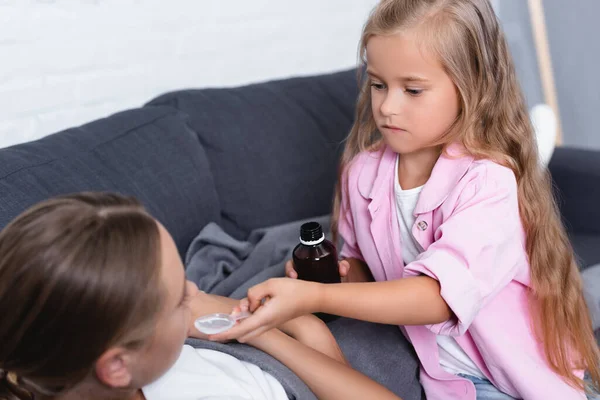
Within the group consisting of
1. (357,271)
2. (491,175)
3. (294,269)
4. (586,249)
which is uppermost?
(491,175)

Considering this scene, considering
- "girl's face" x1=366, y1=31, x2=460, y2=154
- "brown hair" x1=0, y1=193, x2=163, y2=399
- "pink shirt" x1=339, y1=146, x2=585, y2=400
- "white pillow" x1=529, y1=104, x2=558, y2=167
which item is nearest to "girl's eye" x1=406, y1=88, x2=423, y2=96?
"girl's face" x1=366, y1=31, x2=460, y2=154

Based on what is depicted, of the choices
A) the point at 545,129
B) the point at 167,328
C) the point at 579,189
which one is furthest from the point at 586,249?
the point at 167,328

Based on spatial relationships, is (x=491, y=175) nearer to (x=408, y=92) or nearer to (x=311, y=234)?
(x=408, y=92)

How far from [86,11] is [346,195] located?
763 millimetres

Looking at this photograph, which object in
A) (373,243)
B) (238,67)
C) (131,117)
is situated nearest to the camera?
(373,243)

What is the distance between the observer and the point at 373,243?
1296mm

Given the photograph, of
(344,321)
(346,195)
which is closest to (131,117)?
(346,195)

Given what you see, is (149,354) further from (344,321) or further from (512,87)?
(512,87)

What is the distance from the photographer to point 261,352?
1.02m

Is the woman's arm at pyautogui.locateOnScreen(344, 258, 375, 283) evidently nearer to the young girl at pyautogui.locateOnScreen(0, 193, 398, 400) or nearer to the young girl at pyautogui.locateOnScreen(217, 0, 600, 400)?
the young girl at pyautogui.locateOnScreen(217, 0, 600, 400)

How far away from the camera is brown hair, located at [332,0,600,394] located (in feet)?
3.61

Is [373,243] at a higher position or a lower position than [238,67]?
lower

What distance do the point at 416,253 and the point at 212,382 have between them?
1.54ft

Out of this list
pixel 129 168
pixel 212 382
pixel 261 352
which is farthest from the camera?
pixel 129 168
